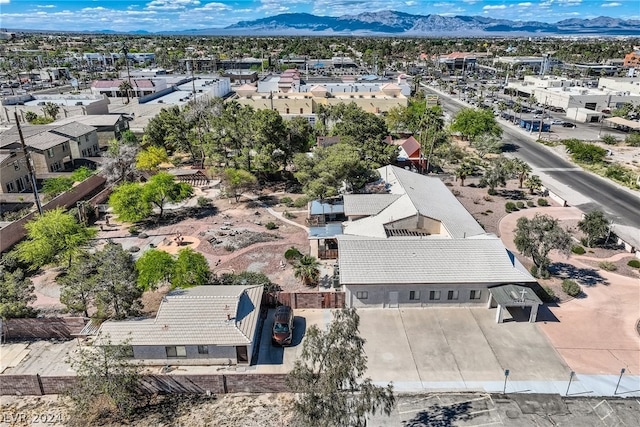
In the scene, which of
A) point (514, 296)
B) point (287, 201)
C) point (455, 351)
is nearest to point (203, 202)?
point (287, 201)

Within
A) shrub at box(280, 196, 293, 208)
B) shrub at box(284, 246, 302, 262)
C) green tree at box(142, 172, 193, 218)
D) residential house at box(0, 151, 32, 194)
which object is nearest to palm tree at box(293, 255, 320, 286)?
shrub at box(284, 246, 302, 262)

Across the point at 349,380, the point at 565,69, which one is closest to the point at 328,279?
the point at 349,380

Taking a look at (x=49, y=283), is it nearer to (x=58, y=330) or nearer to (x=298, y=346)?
(x=58, y=330)

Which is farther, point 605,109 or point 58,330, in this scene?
point 605,109

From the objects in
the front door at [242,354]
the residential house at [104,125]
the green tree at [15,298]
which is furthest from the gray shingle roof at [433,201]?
the residential house at [104,125]

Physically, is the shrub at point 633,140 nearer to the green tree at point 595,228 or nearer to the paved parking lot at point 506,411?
the green tree at point 595,228

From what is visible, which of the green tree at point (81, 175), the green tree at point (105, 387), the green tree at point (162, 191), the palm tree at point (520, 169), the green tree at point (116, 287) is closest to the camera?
the green tree at point (105, 387)

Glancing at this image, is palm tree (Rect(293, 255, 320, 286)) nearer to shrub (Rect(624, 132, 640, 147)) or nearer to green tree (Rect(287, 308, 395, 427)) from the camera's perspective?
green tree (Rect(287, 308, 395, 427))

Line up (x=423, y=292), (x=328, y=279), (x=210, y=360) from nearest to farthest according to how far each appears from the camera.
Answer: (x=210, y=360), (x=423, y=292), (x=328, y=279)
